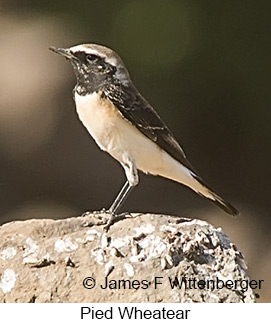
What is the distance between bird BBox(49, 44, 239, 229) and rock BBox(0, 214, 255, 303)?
20 cm

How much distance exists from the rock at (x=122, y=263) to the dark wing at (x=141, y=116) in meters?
0.29

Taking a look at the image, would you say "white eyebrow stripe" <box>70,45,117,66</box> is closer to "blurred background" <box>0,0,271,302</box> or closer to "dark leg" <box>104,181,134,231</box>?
"dark leg" <box>104,181,134,231</box>

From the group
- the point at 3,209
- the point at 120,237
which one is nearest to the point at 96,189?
the point at 3,209

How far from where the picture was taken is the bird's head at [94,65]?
102 inches

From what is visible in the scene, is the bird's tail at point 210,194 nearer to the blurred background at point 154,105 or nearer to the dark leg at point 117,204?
the dark leg at point 117,204

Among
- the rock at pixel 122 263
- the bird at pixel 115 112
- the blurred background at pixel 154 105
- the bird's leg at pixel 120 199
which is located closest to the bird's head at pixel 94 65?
the bird at pixel 115 112

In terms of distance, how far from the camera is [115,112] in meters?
2.60

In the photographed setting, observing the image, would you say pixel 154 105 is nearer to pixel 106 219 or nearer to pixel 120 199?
pixel 120 199

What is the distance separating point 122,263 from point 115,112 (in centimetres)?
45

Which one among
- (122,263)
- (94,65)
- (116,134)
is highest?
(94,65)

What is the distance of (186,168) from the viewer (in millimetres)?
2727

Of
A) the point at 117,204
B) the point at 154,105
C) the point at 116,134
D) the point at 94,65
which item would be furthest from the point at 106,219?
the point at 154,105

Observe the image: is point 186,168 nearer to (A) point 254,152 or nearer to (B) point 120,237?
(B) point 120,237
